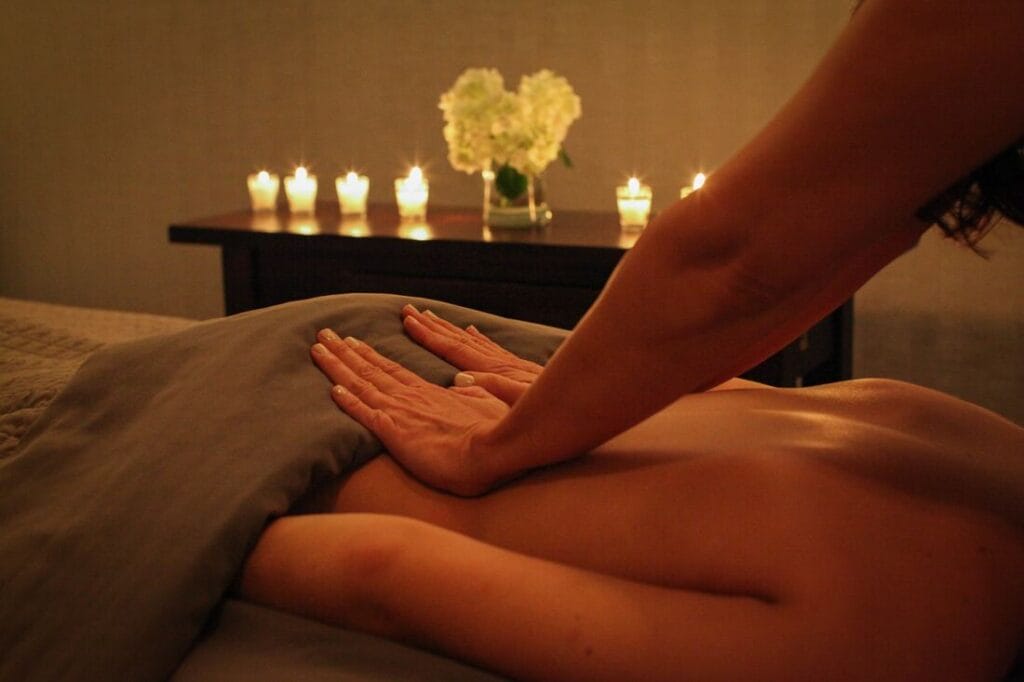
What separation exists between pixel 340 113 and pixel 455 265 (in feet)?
3.73

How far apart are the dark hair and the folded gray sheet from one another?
464 mm

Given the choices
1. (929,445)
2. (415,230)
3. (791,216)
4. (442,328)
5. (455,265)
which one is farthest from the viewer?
(415,230)

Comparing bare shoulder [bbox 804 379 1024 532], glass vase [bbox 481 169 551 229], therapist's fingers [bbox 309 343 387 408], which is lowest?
bare shoulder [bbox 804 379 1024 532]

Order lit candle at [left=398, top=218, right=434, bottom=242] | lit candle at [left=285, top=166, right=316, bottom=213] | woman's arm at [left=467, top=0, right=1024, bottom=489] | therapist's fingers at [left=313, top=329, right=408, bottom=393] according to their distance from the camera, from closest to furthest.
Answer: woman's arm at [left=467, top=0, right=1024, bottom=489]
therapist's fingers at [left=313, top=329, right=408, bottom=393]
lit candle at [left=398, top=218, right=434, bottom=242]
lit candle at [left=285, top=166, right=316, bottom=213]

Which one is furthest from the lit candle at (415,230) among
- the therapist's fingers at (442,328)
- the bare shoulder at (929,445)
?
the bare shoulder at (929,445)

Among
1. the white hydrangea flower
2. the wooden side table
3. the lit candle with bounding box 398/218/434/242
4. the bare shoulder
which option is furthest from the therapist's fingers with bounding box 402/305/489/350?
the white hydrangea flower

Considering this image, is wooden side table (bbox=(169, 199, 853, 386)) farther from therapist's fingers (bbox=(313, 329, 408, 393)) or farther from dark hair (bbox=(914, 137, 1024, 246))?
dark hair (bbox=(914, 137, 1024, 246))

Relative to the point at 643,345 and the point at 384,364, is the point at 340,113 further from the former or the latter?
the point at 643,345

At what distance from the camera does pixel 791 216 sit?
2.26 ft

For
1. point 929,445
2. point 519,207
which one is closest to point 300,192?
point 519,207

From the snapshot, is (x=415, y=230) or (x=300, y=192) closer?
(x=415, y=230)

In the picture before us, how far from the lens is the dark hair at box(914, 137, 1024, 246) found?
729mm

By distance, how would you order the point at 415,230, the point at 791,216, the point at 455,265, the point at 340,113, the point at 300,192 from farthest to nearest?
1. the point at 340,113
2. the point at 300,192
3. the point at 415,230
4. the point at 455,265
5. the point at 791,216

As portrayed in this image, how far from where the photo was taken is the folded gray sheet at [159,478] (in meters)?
0.79
